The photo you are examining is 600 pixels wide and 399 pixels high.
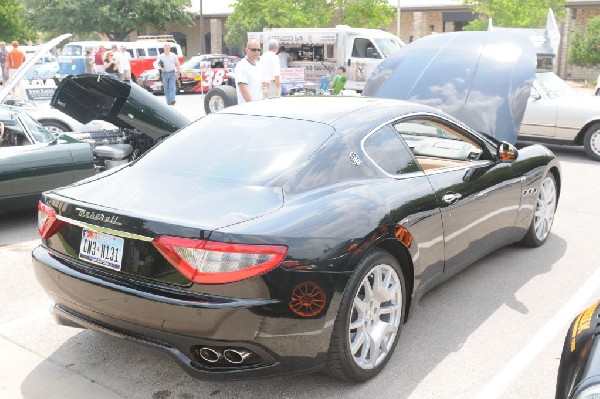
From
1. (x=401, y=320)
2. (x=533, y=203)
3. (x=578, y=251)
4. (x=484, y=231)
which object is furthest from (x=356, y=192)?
(x=578, y=251)

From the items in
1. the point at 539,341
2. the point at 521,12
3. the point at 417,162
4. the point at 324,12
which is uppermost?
the point at 324,12

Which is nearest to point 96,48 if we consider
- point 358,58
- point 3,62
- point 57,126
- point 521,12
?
point 3,62

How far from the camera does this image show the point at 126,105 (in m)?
7.42

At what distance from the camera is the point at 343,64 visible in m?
19.7

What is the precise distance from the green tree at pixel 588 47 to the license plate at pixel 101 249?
2856 cm

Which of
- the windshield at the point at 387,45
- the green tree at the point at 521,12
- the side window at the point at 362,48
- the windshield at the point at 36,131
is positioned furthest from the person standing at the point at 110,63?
the green tree at the point at 521,12

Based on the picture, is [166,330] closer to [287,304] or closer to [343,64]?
[287,304]

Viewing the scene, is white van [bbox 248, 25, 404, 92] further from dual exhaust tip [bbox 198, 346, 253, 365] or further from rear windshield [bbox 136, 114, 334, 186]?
dual exhaust tip [bbox 198, 346, 253, 365]

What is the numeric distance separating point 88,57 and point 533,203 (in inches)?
863

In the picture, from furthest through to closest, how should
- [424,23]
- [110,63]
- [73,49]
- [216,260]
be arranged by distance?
1. [424,23]
2. [73,49]
3. [110,63]
4. [216,260]

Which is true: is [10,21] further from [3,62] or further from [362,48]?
[362,48]

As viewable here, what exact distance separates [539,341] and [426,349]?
2.37 feet

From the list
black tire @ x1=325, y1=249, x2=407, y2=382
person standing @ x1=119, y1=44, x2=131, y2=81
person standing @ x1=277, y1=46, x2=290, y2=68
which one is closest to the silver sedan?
black tire @ x1=325, y1=249, x2=407, y2=382

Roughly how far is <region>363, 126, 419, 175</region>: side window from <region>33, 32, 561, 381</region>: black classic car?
10 millimetres
